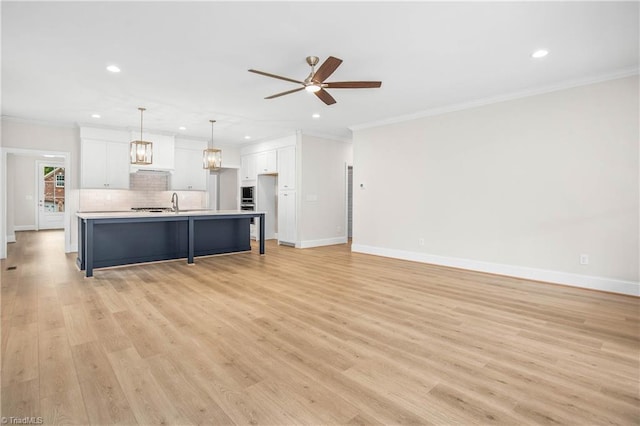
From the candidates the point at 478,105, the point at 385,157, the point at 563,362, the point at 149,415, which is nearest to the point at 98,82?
the point at 149,415

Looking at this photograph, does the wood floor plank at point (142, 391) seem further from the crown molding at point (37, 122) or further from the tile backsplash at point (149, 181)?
the crown molding at point (37, 122)

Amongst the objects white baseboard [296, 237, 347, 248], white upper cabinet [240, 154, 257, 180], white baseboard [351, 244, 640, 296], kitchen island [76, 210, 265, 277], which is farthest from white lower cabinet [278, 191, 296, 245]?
white baseboard [351, 244, 640, 296]

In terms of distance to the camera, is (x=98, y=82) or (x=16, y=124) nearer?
(x=98, y=82)

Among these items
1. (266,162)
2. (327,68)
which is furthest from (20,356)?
(266,162)

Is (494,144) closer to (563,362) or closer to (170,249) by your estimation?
(563,362)

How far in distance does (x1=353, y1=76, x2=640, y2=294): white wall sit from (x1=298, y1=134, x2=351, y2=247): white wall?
70.3 inches

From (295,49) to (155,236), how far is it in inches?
164

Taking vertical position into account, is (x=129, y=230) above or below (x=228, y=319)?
above

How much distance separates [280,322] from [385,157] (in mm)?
4467

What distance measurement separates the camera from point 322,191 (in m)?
8.05

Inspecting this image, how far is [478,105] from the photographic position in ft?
17.1

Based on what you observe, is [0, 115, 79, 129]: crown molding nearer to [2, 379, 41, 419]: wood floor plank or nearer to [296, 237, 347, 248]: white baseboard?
[296, 237, 347, 248]: white baseboard

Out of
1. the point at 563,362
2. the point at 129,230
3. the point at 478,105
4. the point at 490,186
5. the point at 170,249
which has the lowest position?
the point at 563,362

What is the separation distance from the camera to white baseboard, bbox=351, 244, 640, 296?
4.05m
